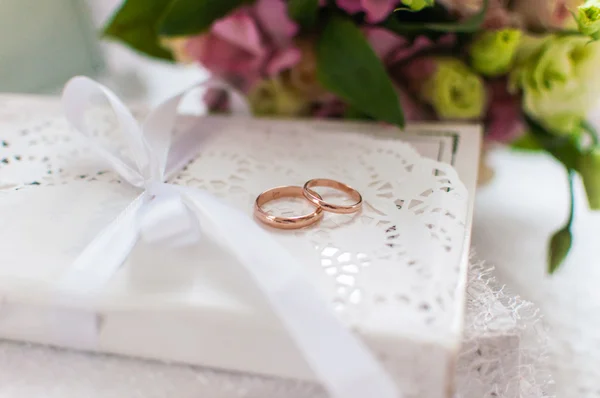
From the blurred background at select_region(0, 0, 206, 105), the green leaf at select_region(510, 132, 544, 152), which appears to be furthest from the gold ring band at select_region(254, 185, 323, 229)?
the blurred background at select_region(0, 0, 206, 105)

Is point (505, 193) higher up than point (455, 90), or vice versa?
point (455, 90)

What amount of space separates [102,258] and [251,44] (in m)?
0.27

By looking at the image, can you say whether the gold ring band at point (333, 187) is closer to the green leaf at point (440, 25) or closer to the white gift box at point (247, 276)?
the white gift box at point (247, 276)

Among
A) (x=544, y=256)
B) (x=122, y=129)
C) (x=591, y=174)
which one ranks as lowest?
(x=544, y=256)

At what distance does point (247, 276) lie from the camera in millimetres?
327

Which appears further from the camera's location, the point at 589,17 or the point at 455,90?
the point at 455,90

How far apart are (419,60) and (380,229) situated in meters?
0.24

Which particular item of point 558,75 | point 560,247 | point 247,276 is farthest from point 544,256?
point 247,276

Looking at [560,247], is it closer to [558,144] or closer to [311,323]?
[558,144]

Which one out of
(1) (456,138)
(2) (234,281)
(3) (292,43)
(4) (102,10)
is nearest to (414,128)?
(1) (456,138)

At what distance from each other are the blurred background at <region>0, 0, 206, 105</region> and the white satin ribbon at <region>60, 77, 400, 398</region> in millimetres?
361

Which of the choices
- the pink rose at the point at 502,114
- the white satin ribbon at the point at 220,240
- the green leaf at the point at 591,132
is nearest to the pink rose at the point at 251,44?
the white satin ribbon at the point at 220,240

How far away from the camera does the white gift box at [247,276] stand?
1.00ft

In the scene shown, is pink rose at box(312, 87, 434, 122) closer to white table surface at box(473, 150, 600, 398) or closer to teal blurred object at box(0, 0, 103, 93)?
white table surface at box(473, 150, 600, 398)
